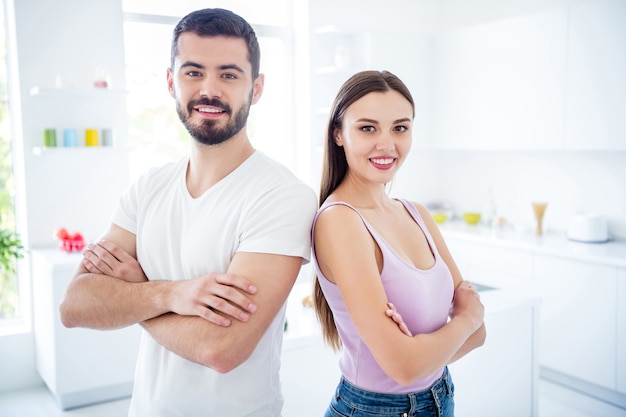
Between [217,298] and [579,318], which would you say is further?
[579,318]

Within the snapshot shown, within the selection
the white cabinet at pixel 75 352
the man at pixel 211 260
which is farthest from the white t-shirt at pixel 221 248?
the white cabinet at pixel 75 352

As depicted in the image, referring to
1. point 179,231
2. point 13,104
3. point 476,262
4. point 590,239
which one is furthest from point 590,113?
point 13,104

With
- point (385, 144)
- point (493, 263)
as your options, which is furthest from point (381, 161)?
point (493, 263)

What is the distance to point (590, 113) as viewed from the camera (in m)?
4.04

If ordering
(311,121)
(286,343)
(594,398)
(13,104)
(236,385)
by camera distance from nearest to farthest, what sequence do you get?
(236,385) → (286,343) → (594,398) → (13,104) → (311,121)

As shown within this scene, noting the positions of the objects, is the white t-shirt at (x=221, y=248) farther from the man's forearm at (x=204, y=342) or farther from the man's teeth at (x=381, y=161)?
the man's teeth at (x=381, y=161)

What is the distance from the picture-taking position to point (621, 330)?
366 cm

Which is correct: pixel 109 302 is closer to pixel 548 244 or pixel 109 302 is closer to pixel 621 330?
pixel 621 330

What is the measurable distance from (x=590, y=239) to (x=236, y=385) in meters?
3.44

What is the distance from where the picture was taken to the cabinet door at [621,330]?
3.62 meters

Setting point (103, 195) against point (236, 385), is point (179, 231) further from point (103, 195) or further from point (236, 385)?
point (103, 195)

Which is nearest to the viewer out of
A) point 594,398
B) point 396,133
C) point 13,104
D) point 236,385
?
point 236,385

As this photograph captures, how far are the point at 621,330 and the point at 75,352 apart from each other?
3182 mm

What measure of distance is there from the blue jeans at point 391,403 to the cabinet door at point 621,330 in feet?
8.27
